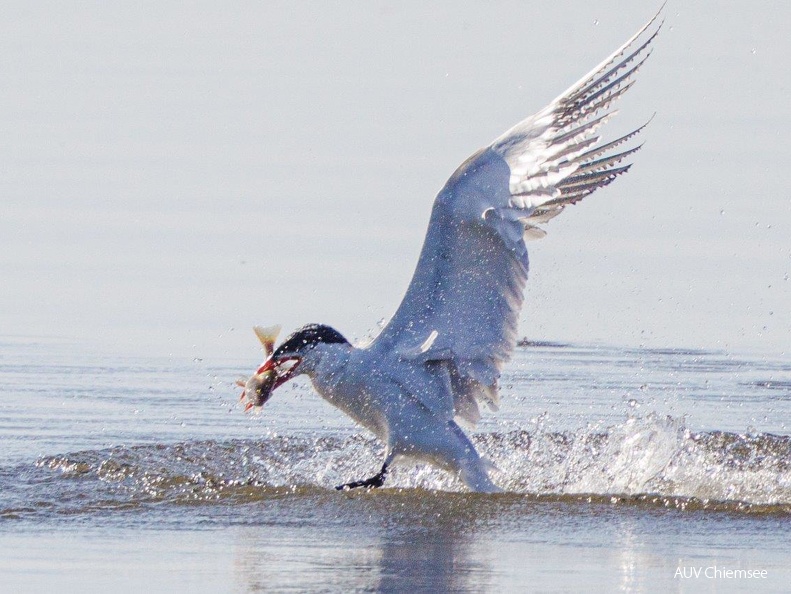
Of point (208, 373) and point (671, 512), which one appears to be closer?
point (671, 512)

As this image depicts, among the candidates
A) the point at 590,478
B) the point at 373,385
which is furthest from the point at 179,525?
the point at 590,478

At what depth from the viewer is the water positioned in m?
7.58

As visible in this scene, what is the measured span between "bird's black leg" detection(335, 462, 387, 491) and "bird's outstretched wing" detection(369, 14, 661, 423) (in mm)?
449

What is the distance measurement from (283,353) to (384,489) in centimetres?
89

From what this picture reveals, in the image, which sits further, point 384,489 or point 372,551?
point 384,489

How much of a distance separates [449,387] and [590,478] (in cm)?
90

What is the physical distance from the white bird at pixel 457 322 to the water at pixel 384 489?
13.6 inches

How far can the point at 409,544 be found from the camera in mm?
8219

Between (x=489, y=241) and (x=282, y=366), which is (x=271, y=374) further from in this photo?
(x=489, y=241)

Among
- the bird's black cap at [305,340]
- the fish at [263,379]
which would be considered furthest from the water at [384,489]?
the bird's black cap at [305,340]

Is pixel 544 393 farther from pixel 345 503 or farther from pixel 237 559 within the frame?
pixel 237 559

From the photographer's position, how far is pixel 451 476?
10.2m

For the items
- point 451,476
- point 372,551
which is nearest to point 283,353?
point 451,476

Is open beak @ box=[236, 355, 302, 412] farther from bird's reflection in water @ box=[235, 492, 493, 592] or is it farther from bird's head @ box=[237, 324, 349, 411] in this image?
bird's reflection in water @ box=[235, 492, 493, 592]
